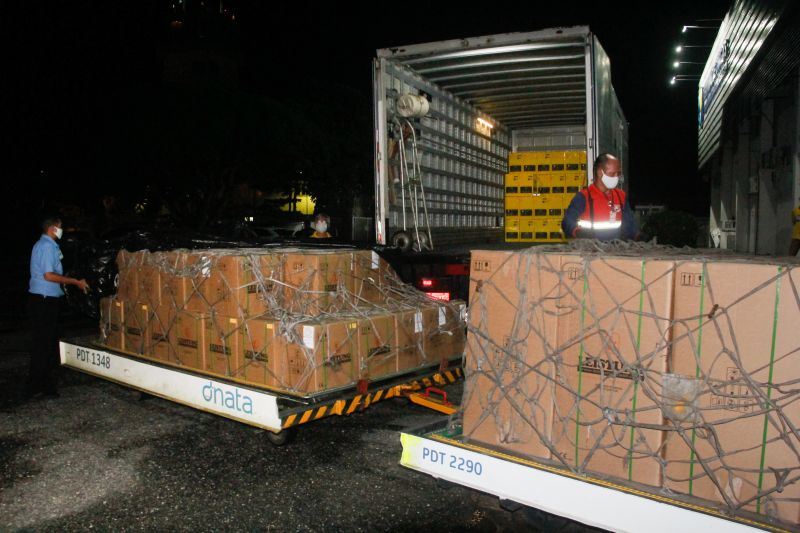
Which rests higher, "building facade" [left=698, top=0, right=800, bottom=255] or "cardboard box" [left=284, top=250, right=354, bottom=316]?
"building facade" [left=698, top=0, right=800, bottom=255]

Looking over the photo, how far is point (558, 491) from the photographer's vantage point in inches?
120

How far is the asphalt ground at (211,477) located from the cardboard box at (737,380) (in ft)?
3.73

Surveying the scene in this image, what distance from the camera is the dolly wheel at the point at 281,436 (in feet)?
16.7

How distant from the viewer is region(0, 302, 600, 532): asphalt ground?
4016 millimetres

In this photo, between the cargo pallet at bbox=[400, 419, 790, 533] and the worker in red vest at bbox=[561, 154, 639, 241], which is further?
the worker in red vest at bbox=[561, 154, 639, 241]

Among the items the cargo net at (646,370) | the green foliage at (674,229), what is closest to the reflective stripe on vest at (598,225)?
the cargo net at (646,370)

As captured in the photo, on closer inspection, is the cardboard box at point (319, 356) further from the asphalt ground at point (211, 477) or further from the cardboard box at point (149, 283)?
the cardboard box at point (149, 283)

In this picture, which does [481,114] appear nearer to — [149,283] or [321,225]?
[321,225]

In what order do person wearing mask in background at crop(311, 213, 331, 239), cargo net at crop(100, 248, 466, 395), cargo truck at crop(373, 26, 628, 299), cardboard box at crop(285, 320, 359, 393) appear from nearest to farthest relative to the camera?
1. cardboard box at crop(285, 320, 359, 393)
2. cargo net at crop(100, 248, 466, 395)
3. cargo truck at crop(373, 26, 628, 299)
4. person wearing mask in background at crop(311, 213, 331, 239)

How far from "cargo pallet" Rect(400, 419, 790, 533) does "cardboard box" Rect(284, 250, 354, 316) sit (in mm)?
1922

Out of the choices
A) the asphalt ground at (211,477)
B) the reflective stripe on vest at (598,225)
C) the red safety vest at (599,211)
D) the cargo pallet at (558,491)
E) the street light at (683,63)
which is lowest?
the asphalt ground at (211,477)

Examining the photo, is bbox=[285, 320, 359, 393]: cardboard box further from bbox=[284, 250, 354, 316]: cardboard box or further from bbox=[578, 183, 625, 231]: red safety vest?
bbox=[578, 183, 625, 231]: red safety vest

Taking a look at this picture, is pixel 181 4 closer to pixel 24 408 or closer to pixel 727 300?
pixel 24 408

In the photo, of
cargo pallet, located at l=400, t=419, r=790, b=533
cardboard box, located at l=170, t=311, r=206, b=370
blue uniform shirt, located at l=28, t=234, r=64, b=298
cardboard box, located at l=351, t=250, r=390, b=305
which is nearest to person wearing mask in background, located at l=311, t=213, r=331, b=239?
cardboard box, located at l=351, t=250, r=390, b=305
